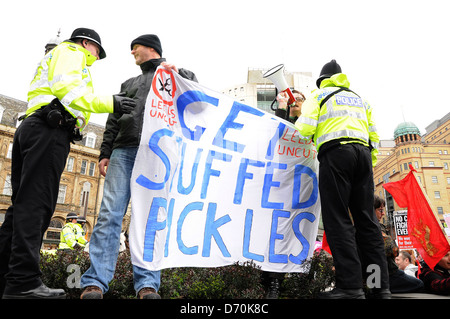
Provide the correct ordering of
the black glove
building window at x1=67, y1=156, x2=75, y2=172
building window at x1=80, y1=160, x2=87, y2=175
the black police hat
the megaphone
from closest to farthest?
the black glove < the black police hat < the megaphone < building window at x1=67, y1=156, x2=75, y2=172 < building window at x1=80, y1=160, x2=87, y2=175

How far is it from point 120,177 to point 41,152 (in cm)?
76

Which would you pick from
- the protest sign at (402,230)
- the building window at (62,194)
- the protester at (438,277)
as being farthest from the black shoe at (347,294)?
the building window at (62,194)

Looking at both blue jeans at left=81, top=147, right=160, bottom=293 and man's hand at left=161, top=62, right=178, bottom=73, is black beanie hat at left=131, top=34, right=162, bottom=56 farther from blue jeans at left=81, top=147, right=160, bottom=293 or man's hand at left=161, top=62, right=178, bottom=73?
blue jeans at left=81, top=147, right=160, bottom=293

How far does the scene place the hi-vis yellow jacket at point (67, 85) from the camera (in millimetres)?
2809

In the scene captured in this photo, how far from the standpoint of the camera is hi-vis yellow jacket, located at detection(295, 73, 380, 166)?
3.47 metres

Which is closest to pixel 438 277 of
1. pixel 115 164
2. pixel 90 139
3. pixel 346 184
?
pixel 346 184

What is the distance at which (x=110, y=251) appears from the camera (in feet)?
9.93

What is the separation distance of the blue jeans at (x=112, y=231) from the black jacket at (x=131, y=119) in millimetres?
120

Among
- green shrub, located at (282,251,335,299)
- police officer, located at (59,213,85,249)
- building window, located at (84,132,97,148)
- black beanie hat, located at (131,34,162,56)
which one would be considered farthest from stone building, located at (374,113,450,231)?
black beanie hat, located at (131,34,162,56)

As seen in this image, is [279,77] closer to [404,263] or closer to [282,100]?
[282,100]

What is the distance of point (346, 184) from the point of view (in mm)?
3330

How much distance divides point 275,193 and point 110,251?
6.89ft

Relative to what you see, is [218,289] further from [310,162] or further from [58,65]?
[58,65]
